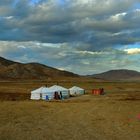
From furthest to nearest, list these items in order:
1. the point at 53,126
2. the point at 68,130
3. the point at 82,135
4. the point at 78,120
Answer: the point at 78,120 < the point at 53,126 < the point at 68,130 < the point at 82,135

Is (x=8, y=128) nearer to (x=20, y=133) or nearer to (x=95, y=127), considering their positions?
(x=20, y=133)

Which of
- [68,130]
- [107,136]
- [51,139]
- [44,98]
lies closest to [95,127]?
[68,130]

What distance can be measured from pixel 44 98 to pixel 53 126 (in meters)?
34.1

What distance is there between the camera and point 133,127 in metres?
22.9

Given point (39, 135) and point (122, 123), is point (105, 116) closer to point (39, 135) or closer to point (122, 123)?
point (122, 123)

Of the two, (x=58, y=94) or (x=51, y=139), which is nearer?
(x=51, y=139)

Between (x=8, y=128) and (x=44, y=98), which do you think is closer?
(x=8, y=128)

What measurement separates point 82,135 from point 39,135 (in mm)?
2013

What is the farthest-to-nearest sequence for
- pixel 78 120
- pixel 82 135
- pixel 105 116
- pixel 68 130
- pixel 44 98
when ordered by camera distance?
1. pixel 44 98
2. pixel 105 116
3. pixel 78 120
4. pixel 68 130
5. pixel 82 135

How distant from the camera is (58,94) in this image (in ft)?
192

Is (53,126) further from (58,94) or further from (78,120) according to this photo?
(58,94)

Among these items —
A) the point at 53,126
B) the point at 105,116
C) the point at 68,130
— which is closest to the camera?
the point at 68,130

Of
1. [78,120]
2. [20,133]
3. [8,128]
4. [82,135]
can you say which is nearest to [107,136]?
[82,135]

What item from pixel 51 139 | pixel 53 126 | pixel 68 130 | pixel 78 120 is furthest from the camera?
pixel 78 120
